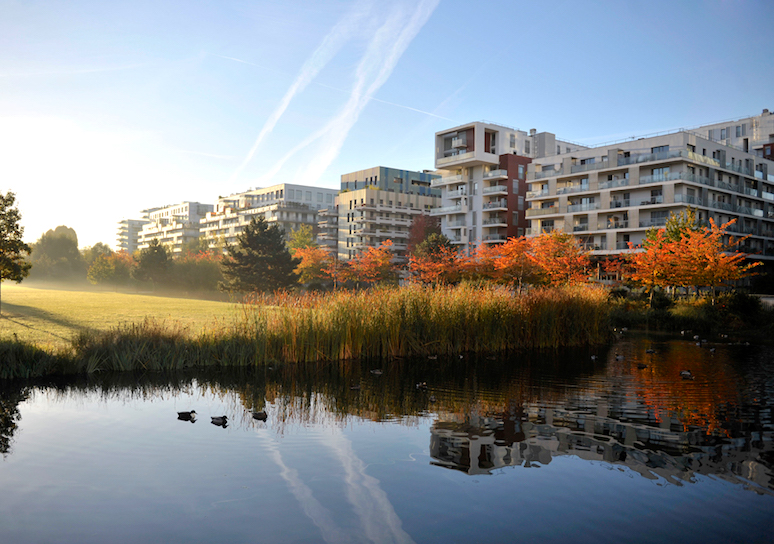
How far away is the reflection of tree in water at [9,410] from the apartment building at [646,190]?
177 ft

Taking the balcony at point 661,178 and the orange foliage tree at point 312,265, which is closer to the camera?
the balcony at point 661,178

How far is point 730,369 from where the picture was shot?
46.6ft

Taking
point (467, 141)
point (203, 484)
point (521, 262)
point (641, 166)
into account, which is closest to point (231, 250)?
point (521, 262)

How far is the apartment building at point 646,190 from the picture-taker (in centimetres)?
5384

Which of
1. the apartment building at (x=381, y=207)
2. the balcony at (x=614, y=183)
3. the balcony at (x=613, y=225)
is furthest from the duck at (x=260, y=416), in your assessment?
the apartment building at (x=381, y=207)

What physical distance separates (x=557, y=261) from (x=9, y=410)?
32.7 metres

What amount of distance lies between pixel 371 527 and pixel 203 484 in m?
2.06

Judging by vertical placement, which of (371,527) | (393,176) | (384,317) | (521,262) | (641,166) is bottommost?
(371,527)

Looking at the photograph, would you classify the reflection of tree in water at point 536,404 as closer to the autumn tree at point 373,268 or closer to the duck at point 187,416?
the duck at point 187,416

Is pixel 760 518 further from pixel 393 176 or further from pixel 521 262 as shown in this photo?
pixel 393 176

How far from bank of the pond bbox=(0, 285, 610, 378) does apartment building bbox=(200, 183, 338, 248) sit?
298 feet

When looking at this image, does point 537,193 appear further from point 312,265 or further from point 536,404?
point 536,404

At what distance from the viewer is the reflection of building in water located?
650 centimetres

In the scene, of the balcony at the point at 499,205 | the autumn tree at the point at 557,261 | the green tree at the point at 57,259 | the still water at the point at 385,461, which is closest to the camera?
the still water at the point at 385,461
